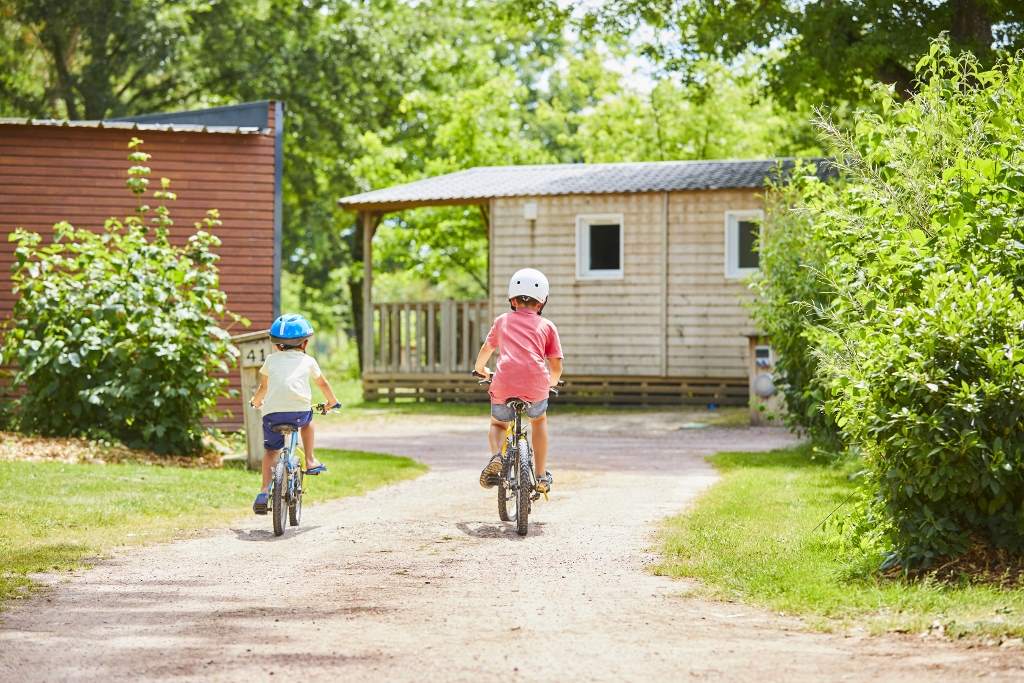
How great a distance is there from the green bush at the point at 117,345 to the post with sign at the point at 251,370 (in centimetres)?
70

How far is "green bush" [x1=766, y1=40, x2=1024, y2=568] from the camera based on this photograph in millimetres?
6996

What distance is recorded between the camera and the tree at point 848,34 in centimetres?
1912

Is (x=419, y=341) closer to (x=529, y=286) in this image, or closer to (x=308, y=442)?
(x=308, y=442)

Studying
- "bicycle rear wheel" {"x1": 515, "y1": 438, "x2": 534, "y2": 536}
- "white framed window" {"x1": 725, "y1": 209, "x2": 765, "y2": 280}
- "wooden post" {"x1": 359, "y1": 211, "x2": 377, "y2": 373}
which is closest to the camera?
"bicycle rear wheel" {"x1": 515, "y1": 438, "x2": 534, "y2": 536}

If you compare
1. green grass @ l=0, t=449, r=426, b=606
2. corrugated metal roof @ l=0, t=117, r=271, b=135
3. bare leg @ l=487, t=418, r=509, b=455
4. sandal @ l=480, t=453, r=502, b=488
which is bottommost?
green grass @ l=0, t=449, r=426, b=606

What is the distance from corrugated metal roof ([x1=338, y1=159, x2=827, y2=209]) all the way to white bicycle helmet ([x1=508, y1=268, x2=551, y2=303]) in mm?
14945

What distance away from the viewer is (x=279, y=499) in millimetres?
9359

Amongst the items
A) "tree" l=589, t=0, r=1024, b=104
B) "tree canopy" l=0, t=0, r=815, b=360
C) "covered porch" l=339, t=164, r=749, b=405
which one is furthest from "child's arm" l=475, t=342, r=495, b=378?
"tree canopy" l=0, t=0, r=815, b=360

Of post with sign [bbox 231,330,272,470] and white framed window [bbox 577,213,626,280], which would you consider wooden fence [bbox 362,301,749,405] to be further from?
post with sign [bbox 231,330,272,470]

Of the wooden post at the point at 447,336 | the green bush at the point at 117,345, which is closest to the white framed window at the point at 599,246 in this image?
the wooden post at the point at 447,336

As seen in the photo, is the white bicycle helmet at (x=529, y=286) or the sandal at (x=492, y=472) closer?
the sandal at (x=492, y=472)

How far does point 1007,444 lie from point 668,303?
59.5 ft

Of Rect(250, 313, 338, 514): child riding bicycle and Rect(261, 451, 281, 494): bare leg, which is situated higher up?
Rect(250, 313, 338, 514): child riding bicycle

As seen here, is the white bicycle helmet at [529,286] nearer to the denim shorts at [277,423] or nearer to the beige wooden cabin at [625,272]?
the denim shorts at [277,423]
